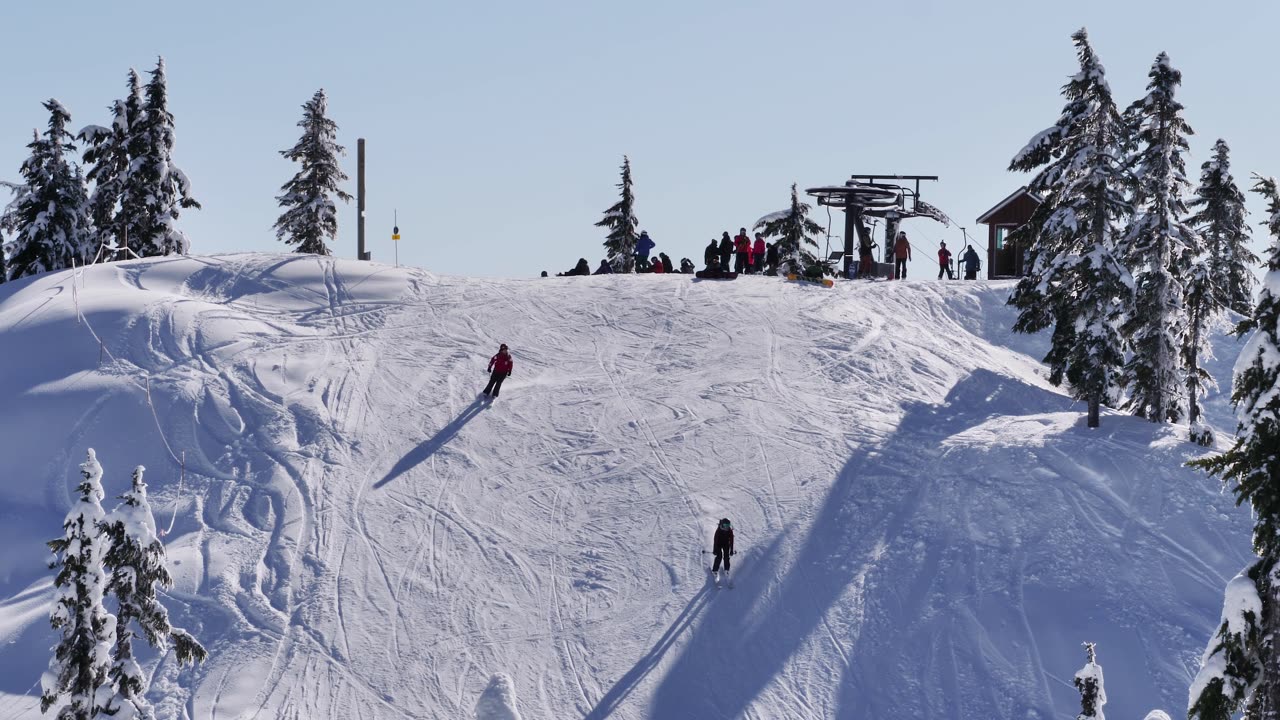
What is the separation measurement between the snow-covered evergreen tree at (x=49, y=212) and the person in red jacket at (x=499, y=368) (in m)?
24.4

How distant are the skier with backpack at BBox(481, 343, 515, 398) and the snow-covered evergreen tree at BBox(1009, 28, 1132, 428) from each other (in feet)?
40.9

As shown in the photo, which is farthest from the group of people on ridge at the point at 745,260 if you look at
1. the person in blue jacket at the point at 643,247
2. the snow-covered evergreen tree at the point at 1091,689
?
the snow-covered evergreen tree at the point at 1091,689

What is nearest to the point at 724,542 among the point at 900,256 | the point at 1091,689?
the point at 1091,689

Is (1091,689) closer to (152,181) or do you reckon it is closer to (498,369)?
(498,369)

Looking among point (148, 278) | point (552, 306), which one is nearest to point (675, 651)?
point (552, 306)

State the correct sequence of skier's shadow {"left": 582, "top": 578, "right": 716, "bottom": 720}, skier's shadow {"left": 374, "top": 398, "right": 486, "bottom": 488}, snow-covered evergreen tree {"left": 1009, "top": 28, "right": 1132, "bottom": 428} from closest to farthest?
skier's shadow {"left": 582, "top": 578, "right": 716, "bottom": 720}, skier's shadow {"left": 374, "top": 398, "right": 486, "bottom": 488}, snow-covered evergreen tree {"left": 1009, "top": 28, "right": 1132, "bottom": 428}

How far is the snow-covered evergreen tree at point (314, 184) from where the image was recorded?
164 ft

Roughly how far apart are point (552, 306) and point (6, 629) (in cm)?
1816

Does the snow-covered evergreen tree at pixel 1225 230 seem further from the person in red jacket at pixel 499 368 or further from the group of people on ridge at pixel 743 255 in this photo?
the person in red jacket at pixel 499 368

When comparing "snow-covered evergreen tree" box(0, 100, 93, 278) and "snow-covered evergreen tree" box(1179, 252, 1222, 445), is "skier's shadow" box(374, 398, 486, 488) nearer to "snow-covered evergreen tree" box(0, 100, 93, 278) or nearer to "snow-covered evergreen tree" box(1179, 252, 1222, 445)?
"snow-covered evergreen tree" box(1179, 252, 1222, 445)

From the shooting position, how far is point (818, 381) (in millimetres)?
33219

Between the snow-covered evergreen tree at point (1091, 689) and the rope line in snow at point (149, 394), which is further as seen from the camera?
the rope line in snow at point (149, 394)

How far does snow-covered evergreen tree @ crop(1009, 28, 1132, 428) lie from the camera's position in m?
30.6

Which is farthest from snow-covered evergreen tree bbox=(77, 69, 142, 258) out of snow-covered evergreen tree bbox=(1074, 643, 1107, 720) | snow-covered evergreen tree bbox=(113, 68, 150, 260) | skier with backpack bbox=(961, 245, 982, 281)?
snow-covered evergreen tree bbox=(1074, 643, 1107, 720)
